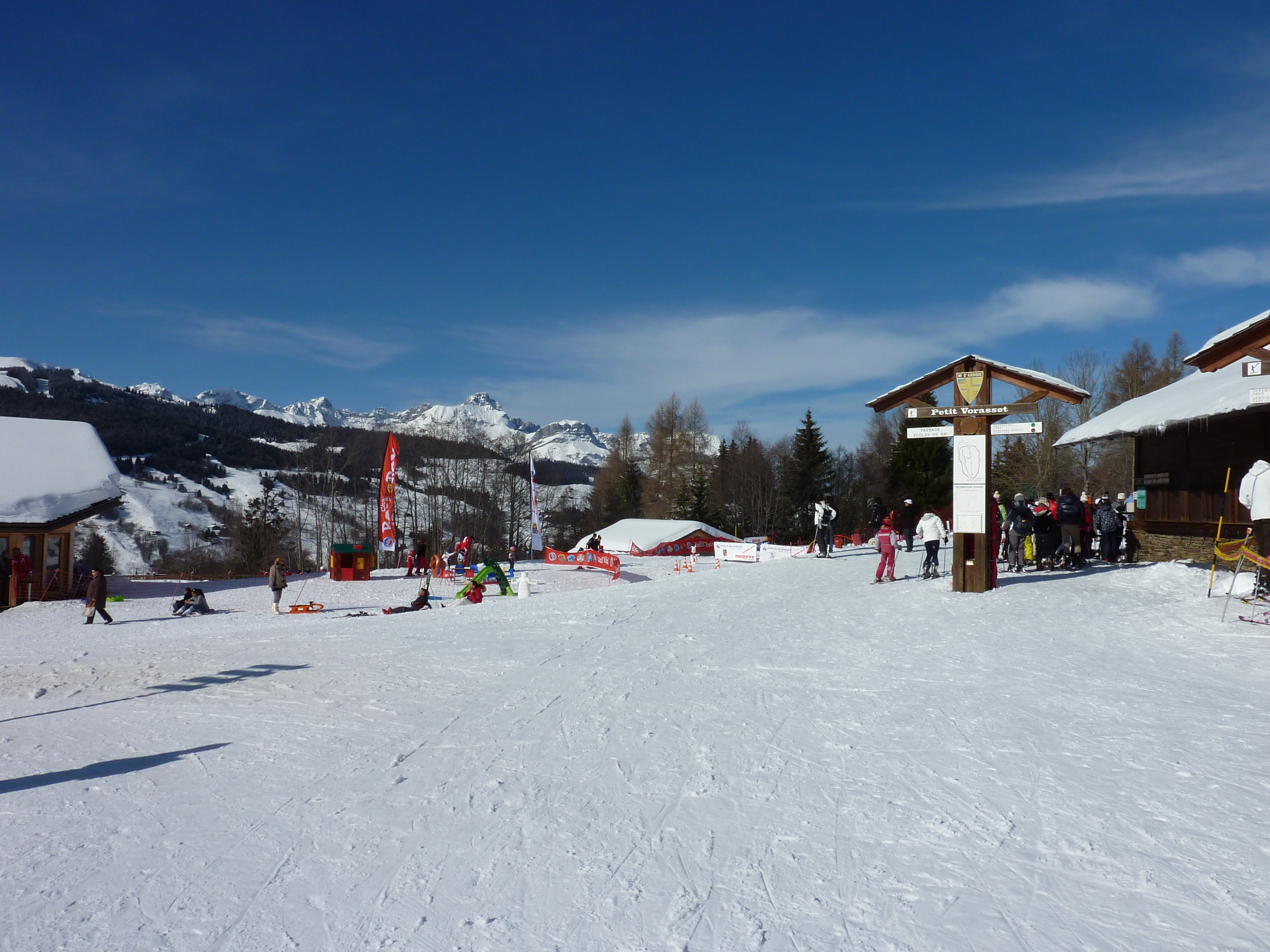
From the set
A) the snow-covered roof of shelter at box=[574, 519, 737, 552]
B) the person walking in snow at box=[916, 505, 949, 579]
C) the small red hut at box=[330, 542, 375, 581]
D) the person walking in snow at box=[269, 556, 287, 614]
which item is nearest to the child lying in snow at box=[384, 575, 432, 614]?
the person walking in snow at box=[269, 556, 287, 614]

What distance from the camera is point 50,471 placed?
27.1m

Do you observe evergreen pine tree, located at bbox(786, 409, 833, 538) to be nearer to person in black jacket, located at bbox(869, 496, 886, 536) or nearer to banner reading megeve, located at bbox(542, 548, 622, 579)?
banner reading megeve, located at bbox(542, 548, 622, 579)

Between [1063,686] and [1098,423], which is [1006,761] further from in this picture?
[1098,423]

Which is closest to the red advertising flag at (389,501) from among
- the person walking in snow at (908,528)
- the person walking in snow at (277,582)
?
the person walking in snow at (277,582)

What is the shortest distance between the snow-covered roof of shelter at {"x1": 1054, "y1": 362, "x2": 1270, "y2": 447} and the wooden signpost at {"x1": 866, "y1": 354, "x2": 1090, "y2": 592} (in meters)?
3.83

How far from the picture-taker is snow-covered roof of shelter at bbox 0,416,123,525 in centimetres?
2495

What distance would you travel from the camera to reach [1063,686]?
26.6ft

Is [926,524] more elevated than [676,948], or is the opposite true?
[926,524]

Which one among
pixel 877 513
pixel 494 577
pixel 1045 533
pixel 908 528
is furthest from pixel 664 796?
pixel 908 528

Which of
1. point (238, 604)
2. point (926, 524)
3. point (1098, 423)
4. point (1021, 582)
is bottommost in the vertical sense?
point (238, 604)

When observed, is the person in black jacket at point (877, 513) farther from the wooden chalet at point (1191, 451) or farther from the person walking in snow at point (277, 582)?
the person walking in snow at point (277, 582)

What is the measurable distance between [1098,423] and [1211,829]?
59.3ft

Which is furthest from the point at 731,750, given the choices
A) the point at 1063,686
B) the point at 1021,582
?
the point at 1021,582

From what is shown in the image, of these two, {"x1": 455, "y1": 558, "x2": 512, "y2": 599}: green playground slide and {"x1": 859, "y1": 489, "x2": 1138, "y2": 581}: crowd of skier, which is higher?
{"x1": 859, "y1": 489, "x2": 1138, "y2": 581}: crowd of skier
